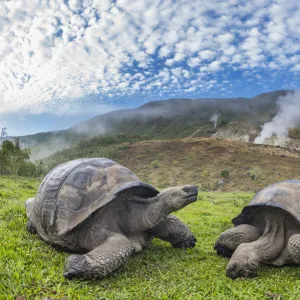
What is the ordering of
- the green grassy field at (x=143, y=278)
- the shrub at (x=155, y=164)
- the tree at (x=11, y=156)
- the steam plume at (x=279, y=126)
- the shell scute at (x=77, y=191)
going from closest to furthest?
1. the green grassy field at (x=143, y=278)
2. the shell scute at (x=77, y=191)
3. the tree at (x=11, y=156)
4. the shrub at (x=155, y=164)
5. the steam plume at (x=279, y=126)

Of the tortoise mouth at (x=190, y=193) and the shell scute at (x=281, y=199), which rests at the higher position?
the tortoise mouth at (x=190, y=193)

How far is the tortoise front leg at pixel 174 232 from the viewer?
16.0ft

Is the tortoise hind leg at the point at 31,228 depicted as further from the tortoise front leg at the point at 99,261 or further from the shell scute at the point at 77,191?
the tortoise front leg at the point at 99,261

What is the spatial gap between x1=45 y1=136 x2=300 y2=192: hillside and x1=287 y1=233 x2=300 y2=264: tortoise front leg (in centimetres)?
2344

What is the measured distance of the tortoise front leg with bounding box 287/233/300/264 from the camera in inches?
149

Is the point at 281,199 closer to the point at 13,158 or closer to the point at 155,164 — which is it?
the point at 13,158

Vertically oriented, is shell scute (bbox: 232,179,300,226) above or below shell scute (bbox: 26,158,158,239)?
below

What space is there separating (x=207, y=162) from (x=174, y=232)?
32842 millimetres

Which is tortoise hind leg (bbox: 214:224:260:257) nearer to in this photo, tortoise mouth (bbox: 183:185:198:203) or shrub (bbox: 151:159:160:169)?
tortoise mouth (bbox: 183:185:198:203)

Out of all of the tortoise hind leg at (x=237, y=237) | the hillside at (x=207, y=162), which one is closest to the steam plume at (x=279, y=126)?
the hillside at (x=207, y=162)

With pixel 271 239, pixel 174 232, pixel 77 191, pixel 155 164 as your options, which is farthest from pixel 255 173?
pixel 77 191

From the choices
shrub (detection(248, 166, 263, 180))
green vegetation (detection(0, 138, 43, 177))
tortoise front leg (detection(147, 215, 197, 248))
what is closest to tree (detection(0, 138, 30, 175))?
green vegetation (detection(0, 138, 43, 177))

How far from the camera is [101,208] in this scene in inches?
159

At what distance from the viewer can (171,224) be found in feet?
16.1
